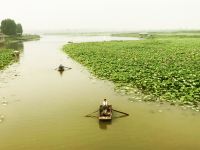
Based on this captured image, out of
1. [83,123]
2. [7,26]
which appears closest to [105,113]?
[83,123]

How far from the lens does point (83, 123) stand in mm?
14117

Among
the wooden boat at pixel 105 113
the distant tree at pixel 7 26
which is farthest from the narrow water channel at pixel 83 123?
the distant tree at pixel 7 26

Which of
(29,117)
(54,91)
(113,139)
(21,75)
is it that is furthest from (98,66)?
(113,139)

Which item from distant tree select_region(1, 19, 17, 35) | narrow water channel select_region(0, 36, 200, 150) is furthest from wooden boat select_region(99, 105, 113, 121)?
distant tree select_region(1, 19, 17, 35)

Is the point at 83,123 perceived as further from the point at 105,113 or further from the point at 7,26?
the point at 7,26

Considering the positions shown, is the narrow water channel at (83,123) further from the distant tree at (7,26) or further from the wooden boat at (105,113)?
the distant tree at (7,26)

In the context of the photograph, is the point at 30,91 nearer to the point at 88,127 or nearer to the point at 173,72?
the point at 88,127

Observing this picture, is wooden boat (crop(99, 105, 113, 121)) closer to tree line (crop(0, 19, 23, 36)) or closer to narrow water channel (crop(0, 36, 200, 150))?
narrow water channel (crop(0, 36, 200, 150))

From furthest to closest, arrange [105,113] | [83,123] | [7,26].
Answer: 1. [7,26]
2. [105,113]
3. [83,123]

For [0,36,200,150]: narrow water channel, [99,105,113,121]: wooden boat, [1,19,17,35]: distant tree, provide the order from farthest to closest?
1. [1,19,17,35]: distant tree
2. [99,105,113,121]: wooden boat
3. [0,36,200,150]: narrow water channel

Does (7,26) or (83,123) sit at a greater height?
(7,26)

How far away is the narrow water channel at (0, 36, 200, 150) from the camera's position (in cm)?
1175

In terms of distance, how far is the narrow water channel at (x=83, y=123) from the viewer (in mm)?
11750

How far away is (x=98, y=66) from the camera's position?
1219 inches
